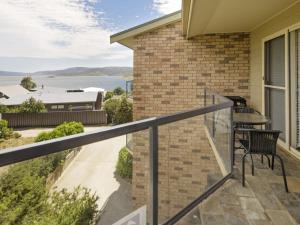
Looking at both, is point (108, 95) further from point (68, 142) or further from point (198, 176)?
point (68, 142)

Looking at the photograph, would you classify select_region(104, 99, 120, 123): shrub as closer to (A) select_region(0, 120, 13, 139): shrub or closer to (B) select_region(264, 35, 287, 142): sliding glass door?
(A) select_region(0, 120, 13, 139): shrub

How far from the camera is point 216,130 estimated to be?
400cm

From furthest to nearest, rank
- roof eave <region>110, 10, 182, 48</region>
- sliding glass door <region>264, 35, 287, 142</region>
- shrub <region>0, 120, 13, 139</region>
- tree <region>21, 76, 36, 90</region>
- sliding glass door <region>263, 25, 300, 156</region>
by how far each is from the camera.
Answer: tree <region>21, 76, 36, 90</region> → shrub <region>0, 120, 13, 139</region> → roof eave <region>110, 10, 182, 48</region> → sliding glass door <region>264, 35, 287, 142</region> → sliding glass door <region>263, 25, 300, 156</region>

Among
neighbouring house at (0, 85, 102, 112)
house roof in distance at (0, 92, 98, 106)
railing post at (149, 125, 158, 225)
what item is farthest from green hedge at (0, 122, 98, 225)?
house roof in distance at (0, 92, 98, 106)

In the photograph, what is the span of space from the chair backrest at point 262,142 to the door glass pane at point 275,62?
210 cm

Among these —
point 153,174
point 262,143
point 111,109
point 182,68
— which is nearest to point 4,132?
point 111,109

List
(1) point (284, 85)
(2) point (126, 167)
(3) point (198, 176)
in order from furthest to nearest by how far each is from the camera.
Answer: (1) point (284, 85) < (2) point (126, 167) < (3) point (198, 176)

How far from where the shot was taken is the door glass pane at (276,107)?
189 inches

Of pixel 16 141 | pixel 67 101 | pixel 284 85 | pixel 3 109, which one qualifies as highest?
pixel 67 101

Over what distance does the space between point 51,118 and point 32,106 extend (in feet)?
7.47

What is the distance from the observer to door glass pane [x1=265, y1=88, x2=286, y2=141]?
4809mm

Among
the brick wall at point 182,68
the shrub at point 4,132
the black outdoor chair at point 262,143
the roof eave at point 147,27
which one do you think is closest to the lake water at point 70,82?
the shrub at point 4,132

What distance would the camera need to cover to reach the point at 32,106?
28.0 meters

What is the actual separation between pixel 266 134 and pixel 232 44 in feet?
14.5
